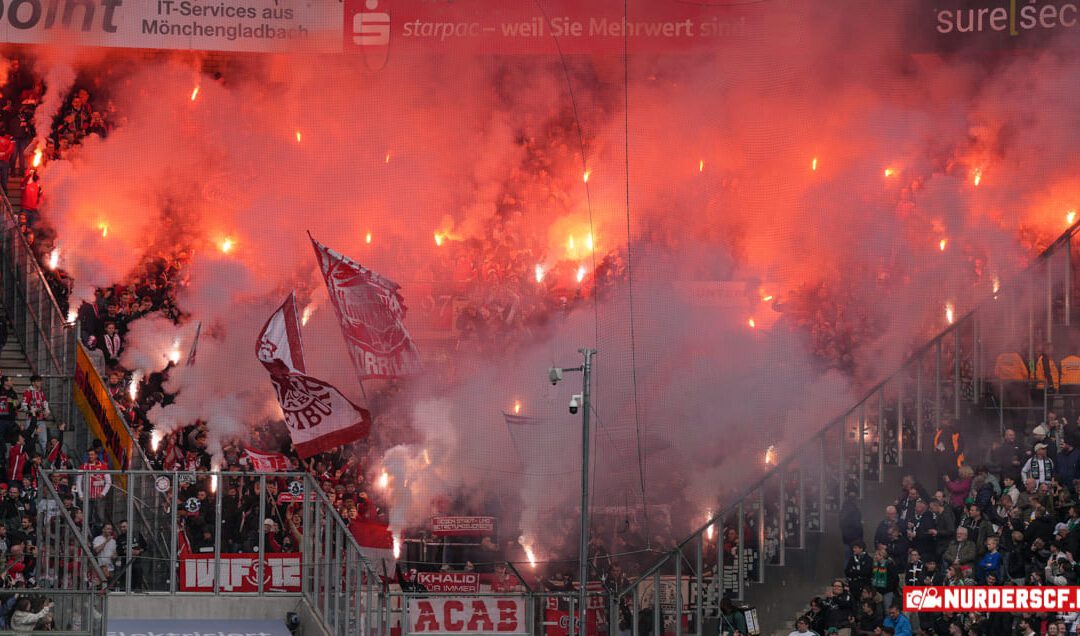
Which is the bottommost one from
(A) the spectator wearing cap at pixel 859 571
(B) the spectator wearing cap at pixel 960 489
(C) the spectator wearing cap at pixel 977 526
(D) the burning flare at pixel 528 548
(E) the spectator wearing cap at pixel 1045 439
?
(A) the spectator wearing cap at pixel 859 571

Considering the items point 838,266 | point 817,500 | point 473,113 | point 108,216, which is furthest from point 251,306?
point 817,500

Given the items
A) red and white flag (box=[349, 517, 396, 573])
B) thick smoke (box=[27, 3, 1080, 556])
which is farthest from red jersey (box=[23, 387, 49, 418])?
red and white flag (box=[349, 517, 396, 573])

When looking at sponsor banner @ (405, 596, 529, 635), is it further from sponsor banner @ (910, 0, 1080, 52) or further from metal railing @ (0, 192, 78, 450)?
sponsor banner @ (910, 0, 1080, 52)

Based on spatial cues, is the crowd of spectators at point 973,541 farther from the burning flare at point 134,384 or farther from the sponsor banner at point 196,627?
the burning flare at point 134,384

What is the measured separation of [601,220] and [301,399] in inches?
189

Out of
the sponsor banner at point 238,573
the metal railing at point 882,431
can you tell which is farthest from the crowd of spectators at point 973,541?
the sponsor banner at point 238,573

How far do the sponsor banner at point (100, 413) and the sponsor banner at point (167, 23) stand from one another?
3196 mm

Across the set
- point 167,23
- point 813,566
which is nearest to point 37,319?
point 167,23

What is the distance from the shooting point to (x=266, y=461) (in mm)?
14516

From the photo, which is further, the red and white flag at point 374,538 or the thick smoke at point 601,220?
the thick smoke at point 601,220

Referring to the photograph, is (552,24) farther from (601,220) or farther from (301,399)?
(301,399)

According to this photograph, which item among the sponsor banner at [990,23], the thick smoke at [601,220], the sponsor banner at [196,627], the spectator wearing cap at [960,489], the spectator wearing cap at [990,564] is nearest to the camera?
the sponsor banner at [196,627]

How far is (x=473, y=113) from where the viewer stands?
18250mm

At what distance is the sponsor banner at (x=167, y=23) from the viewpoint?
1695 cm
